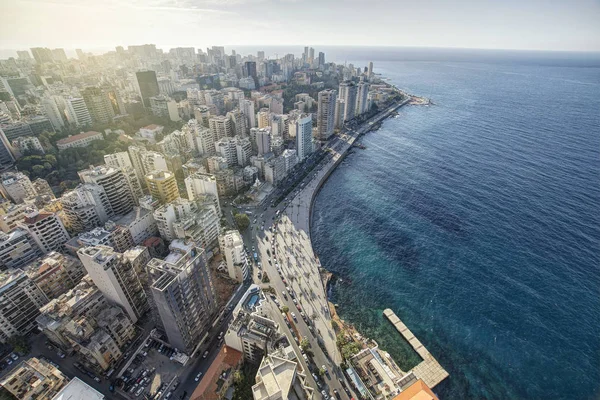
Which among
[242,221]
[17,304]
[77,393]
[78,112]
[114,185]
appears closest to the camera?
[77,393]

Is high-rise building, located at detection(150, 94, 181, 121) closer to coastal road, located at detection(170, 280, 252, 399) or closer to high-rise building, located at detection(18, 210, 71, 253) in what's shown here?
high-rise building, located at detection(18, 210, 71, 253)

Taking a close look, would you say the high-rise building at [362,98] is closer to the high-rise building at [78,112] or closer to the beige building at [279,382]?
the high-rise building at [78,112]

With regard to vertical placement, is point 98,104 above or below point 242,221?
above

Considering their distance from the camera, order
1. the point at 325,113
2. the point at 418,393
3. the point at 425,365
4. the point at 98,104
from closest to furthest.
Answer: the point at 418,393 < the point at 425,365 < the point at 98,104 < the point at 325,113

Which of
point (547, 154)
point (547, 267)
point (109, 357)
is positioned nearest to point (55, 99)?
point (109, 357)

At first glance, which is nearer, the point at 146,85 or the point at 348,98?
the point at 348,98

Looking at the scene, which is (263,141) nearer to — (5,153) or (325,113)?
(325,113)

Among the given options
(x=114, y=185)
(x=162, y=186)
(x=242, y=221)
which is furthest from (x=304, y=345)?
(x=114, y=185)
